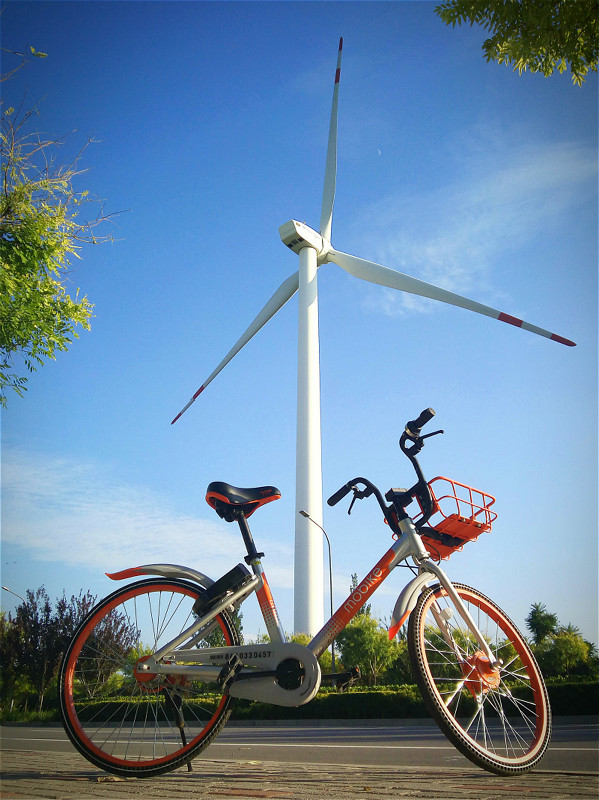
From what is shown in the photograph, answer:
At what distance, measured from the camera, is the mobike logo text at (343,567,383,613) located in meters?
3.89

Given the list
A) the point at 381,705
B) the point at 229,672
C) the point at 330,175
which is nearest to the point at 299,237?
the point at 330,175

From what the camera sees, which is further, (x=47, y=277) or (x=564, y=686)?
(x=564, y=686)

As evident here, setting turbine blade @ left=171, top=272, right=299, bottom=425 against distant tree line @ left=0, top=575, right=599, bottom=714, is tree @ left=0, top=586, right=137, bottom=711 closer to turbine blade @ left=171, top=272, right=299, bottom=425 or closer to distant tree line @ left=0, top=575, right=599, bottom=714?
distant tree line @ left=0, top=575, right=599, bottom=714

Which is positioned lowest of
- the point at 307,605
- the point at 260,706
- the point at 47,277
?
the point at 260,706

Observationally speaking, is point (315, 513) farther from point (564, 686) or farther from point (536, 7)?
point (536, 7)

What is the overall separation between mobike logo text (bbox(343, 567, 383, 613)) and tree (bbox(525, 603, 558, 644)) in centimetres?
6300

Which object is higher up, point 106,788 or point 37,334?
point 37,334

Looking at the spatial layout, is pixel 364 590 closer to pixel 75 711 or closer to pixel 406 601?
pixel 406 601

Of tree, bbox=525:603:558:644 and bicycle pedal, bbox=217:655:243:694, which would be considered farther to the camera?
tree, bbox=525:603:558:644

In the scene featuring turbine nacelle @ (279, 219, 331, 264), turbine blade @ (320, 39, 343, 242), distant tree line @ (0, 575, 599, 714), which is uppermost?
turbine blade @ (320, 39, 343, 242)

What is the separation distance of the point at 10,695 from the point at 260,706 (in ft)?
59.9

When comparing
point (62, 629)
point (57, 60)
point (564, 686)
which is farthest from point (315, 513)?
point (57, 60)

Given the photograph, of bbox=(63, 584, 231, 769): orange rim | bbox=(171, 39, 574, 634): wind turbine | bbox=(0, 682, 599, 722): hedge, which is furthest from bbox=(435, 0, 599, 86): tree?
bbox=(0, 682, 599, 722): hedge

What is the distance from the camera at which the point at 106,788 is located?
3.29m
